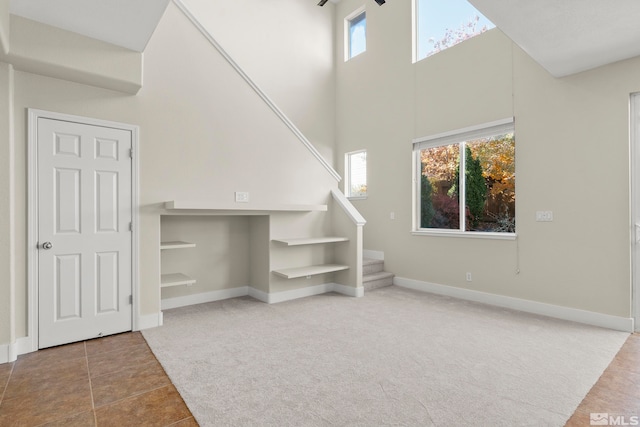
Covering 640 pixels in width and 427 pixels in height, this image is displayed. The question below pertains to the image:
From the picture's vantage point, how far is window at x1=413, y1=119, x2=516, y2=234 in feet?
14.8

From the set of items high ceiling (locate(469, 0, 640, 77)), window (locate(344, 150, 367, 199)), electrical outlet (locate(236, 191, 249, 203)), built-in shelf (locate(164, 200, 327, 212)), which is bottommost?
built-in shelf (locate(164, 200, 327, 212))

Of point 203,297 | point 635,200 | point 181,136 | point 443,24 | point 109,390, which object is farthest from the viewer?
point 443,24

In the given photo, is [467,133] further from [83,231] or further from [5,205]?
[5,205]

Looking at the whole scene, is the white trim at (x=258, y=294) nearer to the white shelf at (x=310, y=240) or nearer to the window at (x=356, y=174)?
the white shelf at (x=310, y=240)

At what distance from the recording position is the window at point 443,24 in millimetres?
4898

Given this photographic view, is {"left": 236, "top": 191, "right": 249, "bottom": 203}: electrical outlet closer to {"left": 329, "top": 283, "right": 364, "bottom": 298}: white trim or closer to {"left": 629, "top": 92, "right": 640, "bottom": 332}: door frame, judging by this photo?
{"left": 329, "top": 283, "right": 364, "bottom": 298}: white trim

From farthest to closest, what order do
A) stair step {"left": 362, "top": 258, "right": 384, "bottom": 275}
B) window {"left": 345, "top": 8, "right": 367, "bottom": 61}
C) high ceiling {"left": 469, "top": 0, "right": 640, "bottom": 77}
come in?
window {"left": 345, "top": 8, "right": 367, "bottom": 61}, stair step {"left": 362, "top": 258, "right": 384, "bottom": 275}, high ceiling {"left": 469, "top": 0, "right": 640, "bottom": 77}

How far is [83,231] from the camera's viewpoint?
3244 mm

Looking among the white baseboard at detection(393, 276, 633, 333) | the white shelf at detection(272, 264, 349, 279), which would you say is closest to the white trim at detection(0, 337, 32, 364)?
the white shelf at detection(272, 264, 349, 279)

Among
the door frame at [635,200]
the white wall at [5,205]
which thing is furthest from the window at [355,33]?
the white wall at [5,205]

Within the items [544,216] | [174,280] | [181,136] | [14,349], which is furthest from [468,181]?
[14,349]

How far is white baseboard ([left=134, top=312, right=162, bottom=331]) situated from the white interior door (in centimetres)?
8

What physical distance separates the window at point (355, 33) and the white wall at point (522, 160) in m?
0.47

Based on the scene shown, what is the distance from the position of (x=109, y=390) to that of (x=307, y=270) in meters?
2.74
